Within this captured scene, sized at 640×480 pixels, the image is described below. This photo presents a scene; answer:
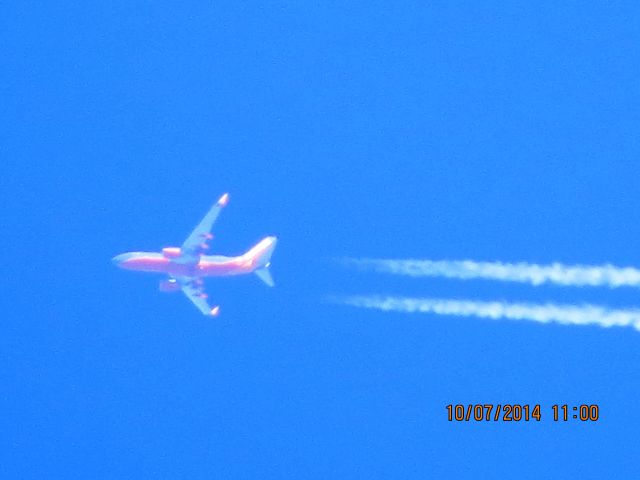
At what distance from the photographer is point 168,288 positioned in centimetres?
4469

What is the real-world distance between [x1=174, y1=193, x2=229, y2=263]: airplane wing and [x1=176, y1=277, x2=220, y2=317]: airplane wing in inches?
30.5

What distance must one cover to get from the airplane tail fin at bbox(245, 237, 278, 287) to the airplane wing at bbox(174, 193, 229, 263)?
127cm

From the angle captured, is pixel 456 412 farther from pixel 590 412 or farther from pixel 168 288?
pixel 168 288

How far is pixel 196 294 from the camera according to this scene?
45.9 meters

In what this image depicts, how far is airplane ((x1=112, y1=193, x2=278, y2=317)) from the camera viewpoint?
44.2m

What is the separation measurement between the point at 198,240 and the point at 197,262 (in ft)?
2.07

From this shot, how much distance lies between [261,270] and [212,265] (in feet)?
4.22

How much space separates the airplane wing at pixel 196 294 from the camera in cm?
4526

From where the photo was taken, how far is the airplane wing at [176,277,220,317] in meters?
45.3

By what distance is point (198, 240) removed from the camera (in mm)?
44531

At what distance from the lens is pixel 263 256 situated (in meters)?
45.2

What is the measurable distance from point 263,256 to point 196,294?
2.15 m

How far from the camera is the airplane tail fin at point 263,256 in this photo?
4512 cm

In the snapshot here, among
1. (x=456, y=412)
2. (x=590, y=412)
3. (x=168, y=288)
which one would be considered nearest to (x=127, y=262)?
(x=168, y=288)
